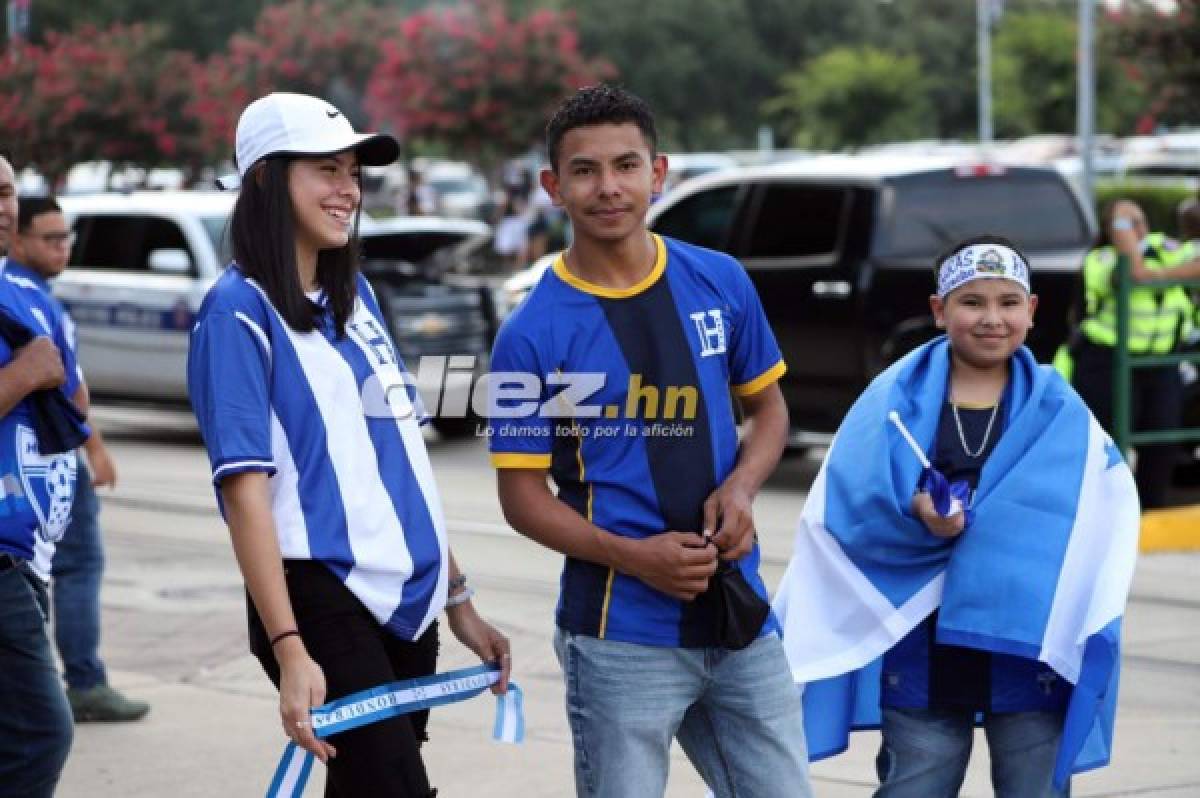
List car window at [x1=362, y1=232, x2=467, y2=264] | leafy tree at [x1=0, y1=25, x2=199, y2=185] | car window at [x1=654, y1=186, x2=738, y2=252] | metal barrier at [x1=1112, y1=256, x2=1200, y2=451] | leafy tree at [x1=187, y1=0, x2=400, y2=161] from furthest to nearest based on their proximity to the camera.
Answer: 1. leafy tree at [x1=187, y1=0, x2=400, y2=161]
2. leafy tree at [x1=0, y1=25, x2=199, y2=185]
3. car window at [x1=362, y1=232, x2=467, y2=264]
4. car window at [x1=654, y1=186, x2=738, y2=252]
5. metal barrier at [x1=1112, y1=256, x2=1200, y2=451]

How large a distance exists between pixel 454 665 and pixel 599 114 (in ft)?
14.5

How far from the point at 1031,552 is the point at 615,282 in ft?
3.80

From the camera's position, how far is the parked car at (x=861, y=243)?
12.5 metres

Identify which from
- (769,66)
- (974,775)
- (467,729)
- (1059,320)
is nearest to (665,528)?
(974,775)

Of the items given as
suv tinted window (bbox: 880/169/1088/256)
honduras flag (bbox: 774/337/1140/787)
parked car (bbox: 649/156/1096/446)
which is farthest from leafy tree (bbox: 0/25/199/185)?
honduras flag (bbox: 774/337/1140/787)

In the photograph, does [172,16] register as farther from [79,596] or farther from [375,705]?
[375,705]

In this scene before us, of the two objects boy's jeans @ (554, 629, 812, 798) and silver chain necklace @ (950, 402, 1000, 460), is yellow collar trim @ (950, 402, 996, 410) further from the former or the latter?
boy's jeans @ (554, 629, 812, 798)

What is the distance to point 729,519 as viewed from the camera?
4.05 meters

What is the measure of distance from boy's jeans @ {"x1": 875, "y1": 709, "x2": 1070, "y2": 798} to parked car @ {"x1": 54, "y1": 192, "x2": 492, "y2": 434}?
10570 mm

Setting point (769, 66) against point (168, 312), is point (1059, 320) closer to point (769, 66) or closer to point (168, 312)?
point (168, 312)

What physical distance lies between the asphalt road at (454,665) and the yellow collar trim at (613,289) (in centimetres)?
263

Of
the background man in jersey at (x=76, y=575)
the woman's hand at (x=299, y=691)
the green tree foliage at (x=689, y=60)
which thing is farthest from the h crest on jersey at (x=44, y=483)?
the green tree foliage at (x=689, y=60)

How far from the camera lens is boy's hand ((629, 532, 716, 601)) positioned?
400cm

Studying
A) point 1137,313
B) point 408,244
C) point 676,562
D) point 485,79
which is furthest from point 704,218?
point 485,79
